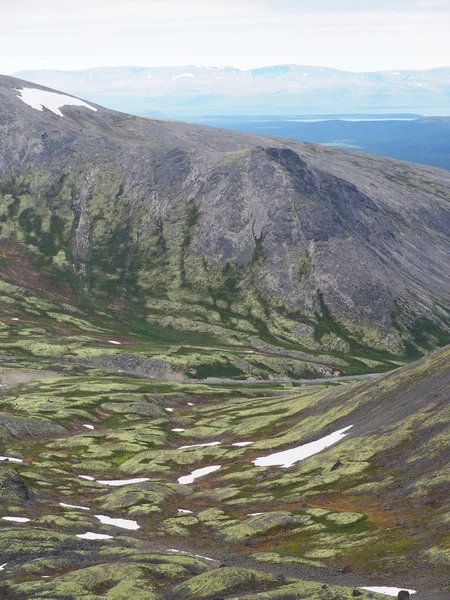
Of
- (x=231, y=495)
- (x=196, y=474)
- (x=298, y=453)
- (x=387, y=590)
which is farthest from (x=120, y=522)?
(x=387, y=590)

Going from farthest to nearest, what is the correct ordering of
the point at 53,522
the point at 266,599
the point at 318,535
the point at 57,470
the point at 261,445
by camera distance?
the point at 261,445 < the point at 57,470 < the point at 53,522 < the point at 318,535 < the point at 266,599

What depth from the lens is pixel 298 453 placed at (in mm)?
105688

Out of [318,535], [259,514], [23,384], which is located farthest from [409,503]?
[23,384]

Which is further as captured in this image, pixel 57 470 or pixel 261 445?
pixel 261 445

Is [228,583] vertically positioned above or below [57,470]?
above

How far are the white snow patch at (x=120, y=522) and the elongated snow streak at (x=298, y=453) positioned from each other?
26590mm

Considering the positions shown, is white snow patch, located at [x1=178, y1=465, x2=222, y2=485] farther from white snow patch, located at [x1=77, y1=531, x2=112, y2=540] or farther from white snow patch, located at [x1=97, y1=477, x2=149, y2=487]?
white snow patch, located at [x1=77, y1=531, x2=112, y2=540]

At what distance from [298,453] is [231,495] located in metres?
18.8

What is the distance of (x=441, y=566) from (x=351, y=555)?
31.3ft

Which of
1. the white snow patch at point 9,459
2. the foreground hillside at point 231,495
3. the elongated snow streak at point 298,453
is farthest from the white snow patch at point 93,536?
the white snow patch at point 9,459

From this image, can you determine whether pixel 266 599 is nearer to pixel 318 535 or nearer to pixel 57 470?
pixel 318 535

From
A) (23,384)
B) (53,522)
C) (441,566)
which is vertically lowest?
(23,384)

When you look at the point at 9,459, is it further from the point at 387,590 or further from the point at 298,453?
the point at 387,590

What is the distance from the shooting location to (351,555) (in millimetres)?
60375
